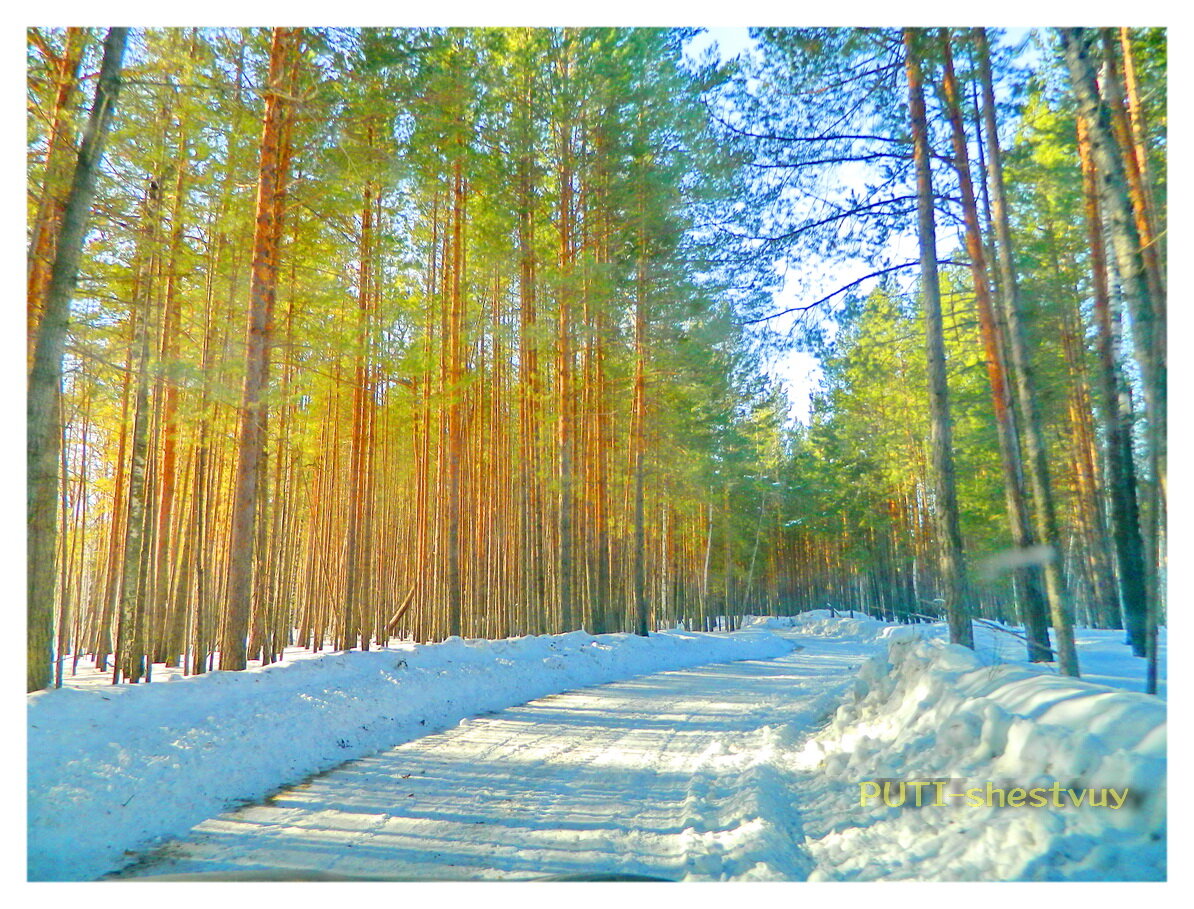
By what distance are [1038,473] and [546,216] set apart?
34.3 feet

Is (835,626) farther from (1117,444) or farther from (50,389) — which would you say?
(50,389)

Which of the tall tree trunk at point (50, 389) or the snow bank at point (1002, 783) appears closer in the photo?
the snow bank at point (1002, 783)

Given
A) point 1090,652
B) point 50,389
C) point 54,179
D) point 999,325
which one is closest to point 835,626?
point 1090,652

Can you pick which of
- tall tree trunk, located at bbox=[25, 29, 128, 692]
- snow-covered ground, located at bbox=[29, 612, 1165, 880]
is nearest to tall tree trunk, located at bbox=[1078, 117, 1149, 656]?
Answer: snow-covered ground, located at bbox=[29, 612, 1165, 880]

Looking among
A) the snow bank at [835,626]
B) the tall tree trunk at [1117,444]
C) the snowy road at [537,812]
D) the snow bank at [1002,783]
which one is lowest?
the snow bank at [835,626]

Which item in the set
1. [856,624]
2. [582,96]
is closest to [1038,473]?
[582,96]

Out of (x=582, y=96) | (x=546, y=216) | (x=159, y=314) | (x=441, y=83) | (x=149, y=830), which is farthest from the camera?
(x=546, y=216)

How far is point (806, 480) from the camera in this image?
892 inches

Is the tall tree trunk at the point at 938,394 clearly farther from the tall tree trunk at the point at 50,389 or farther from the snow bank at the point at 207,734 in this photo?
the tall tree trunk at the point at 50,389

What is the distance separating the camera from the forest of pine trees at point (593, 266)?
4.19 meters

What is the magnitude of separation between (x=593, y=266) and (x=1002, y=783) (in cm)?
1064

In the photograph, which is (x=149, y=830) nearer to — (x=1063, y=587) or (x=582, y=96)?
(x=1063, y=587)

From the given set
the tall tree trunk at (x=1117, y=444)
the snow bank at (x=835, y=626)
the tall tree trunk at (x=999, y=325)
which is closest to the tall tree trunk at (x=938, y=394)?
the tall tree trunk at (x=999, y=325)

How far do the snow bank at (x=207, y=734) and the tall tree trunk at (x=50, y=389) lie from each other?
550 mm
